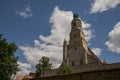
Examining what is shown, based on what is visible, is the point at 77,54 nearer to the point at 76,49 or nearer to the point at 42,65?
the point at 76,49

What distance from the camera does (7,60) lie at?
30.1 m

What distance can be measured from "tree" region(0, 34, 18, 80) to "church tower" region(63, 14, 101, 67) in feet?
86.7

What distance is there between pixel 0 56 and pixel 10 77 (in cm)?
374

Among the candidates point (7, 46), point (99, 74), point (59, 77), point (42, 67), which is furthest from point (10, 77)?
point (99, 74)

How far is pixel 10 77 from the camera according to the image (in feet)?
100

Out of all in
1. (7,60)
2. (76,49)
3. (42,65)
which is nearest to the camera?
(7,60)

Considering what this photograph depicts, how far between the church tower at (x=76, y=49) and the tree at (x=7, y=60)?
26435mm

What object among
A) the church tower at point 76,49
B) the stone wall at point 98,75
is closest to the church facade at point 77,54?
the church tower at point 76,49

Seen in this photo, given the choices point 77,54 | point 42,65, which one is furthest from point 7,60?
point 77,54

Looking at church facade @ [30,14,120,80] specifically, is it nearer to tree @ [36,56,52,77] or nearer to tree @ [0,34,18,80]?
tree @ [36,56,52,77]

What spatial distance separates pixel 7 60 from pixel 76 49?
30.9 meters

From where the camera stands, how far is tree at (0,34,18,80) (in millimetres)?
29297

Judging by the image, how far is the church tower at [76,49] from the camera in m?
55.8

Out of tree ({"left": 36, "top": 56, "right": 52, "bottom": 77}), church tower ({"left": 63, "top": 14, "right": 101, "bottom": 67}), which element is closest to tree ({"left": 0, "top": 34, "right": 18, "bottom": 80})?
tree ({"left": 36, "top": 56, "right": 52, "bottom": 77})
